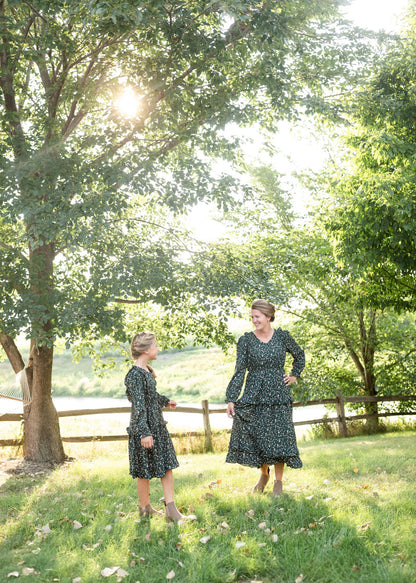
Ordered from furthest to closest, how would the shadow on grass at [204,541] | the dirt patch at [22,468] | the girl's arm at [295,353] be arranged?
the dirt patch at [22,468], the girl's arm at [295,353], the shadow on grass at [204,541]

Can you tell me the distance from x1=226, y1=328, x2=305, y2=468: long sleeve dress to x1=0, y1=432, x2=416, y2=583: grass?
1.30ft

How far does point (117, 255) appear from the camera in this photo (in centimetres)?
947

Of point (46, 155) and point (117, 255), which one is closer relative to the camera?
point (46, 155)

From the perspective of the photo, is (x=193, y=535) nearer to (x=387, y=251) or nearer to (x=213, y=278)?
(x=213, y=278)

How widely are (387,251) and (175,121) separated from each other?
16.7 ft

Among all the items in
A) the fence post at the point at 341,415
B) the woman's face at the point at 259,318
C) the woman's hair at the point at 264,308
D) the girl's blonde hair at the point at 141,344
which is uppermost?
the woman's hair at the point at 264,308

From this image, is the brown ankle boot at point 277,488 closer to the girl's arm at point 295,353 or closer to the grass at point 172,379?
the girl's arm at point 295,353

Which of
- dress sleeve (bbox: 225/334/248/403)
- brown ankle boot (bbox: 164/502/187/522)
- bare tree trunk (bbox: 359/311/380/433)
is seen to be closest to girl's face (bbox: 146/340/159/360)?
dress sleeve (bbox: 225/334/248/403)

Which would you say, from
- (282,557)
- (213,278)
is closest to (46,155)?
(213,278)

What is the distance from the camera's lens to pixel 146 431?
467 centimetres

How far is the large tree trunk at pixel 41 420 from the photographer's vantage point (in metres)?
10.3

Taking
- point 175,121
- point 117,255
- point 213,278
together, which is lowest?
point 213,278

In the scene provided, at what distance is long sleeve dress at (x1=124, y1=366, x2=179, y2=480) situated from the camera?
4.76 metres

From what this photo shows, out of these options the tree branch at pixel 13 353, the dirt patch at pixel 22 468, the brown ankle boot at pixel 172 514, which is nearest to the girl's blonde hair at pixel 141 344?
the brown ankle boot at pixel 172 514
